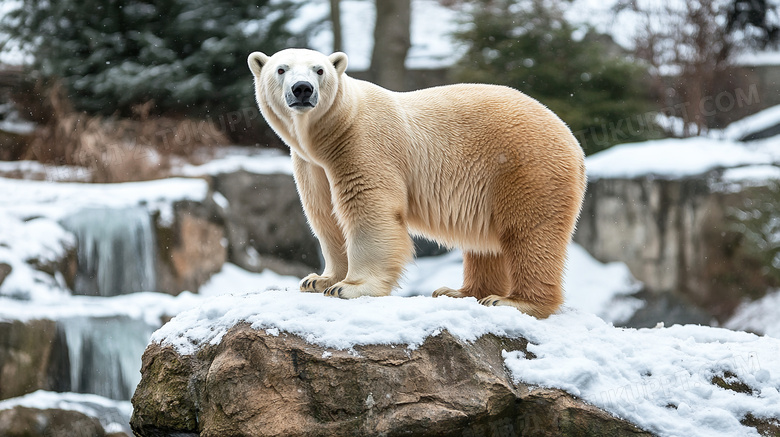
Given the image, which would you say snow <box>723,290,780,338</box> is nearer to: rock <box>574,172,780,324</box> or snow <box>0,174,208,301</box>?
rock <box>574,172,780,324</box>

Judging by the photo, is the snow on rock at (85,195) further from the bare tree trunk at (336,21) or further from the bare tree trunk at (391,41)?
the bare tree trunk at (336,21)

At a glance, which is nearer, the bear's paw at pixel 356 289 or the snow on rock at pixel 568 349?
the snow on rock at pixel 568 349

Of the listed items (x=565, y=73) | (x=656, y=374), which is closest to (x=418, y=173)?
(x=656, y=374)

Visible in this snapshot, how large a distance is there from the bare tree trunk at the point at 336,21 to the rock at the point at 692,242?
5528 mm

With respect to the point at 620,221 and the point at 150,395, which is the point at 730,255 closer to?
the point at 620,221

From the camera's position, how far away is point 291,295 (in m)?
3.99

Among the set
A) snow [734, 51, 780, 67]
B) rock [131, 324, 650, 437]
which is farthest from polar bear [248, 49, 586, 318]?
snow [734, 51, 780, 67]

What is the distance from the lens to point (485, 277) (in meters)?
4.85

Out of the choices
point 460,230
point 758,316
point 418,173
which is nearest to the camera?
point 418,173

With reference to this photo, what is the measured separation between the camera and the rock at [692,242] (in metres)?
9.84

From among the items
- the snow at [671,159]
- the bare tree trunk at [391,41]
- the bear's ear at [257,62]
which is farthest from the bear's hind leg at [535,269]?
the bare tree trunk at [391,41]

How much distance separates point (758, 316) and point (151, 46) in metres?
10.4

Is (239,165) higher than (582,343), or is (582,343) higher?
(582,343)

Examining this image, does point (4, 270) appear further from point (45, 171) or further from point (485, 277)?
point (485, 277)
